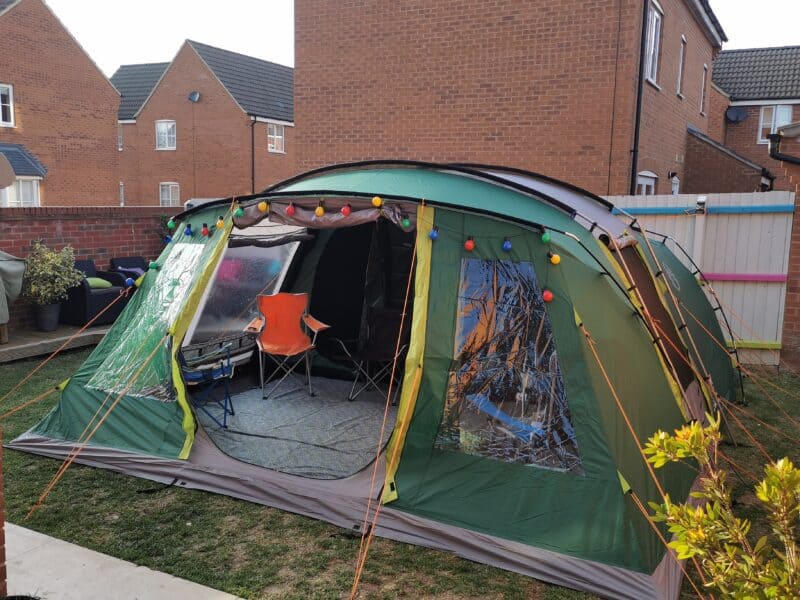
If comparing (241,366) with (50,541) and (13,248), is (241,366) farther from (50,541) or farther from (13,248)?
(13,248)

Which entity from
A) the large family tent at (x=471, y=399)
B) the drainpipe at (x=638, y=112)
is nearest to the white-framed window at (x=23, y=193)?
the drainpipe at (x=638, y=112)

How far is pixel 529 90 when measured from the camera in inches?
416

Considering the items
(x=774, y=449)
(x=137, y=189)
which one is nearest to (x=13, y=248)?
(x=774, y=449)

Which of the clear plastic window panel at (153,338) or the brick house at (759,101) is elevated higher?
the brick house at (759,101)

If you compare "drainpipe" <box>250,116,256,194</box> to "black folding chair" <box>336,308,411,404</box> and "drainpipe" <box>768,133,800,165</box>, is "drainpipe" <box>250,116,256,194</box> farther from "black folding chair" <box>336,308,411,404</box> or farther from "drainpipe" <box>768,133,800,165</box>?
"drainpipe" <box>768,133,800,165</box>

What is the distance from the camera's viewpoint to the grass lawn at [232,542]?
348 cm

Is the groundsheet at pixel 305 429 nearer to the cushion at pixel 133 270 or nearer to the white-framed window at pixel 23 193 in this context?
the cushion at pixel 133 270

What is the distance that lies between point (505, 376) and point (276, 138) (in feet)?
71.6

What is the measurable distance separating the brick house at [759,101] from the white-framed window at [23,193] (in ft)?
65.3

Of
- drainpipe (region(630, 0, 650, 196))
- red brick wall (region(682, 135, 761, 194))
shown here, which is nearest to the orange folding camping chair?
drainpipe (region(630, 0, 650, 196))

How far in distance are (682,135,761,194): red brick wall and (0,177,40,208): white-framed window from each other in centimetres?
1758

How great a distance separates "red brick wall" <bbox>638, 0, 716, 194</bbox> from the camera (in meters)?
11.1

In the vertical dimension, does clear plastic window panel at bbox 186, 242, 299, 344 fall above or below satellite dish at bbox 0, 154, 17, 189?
below

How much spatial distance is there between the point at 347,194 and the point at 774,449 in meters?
3.95
